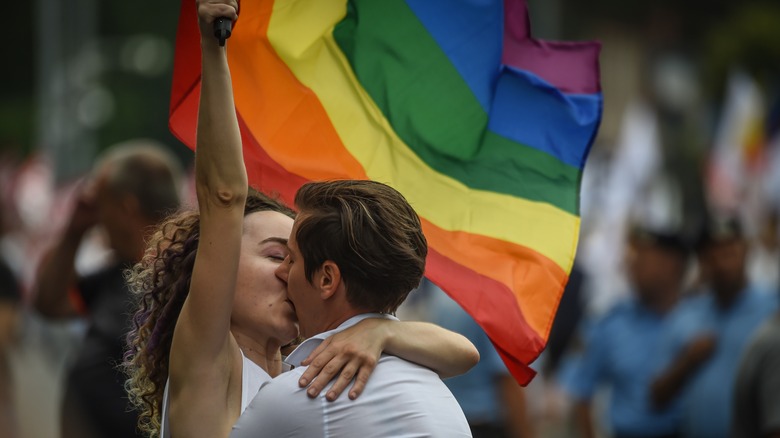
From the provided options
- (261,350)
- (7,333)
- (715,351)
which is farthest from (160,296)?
(715,351)

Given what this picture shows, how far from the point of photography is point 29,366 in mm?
21344

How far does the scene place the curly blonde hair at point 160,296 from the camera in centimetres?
324

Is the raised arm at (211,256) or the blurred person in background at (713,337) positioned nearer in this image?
the raised arm at (211,256)

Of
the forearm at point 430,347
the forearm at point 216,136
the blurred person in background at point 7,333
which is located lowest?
the blurred person in background at point 7,333

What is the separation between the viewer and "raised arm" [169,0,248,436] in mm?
2812

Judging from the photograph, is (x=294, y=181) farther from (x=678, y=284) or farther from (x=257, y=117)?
(x=678, y=284)

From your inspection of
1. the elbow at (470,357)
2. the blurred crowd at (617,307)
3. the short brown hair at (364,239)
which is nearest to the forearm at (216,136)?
the short brown hair at (364,239)

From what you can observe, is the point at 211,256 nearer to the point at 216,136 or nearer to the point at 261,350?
the point at 216,136

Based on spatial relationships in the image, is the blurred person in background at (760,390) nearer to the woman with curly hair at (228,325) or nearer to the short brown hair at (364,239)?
the woman with curly hair at (228,325)

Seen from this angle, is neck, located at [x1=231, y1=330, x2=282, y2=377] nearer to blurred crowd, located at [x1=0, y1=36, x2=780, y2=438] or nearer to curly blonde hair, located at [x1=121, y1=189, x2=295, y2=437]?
curly blonde hair, located at [x1=121, y1=189, x2=295, y2=437]

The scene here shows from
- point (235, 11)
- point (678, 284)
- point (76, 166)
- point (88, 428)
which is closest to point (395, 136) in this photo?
point (235, 11)

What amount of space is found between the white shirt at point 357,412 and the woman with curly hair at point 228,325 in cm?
3

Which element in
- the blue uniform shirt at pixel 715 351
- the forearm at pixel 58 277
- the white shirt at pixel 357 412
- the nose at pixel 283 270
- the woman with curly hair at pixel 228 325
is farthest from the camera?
the blue uniform shirt at pixel 715 351

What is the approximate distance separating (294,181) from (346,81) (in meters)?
0.39
